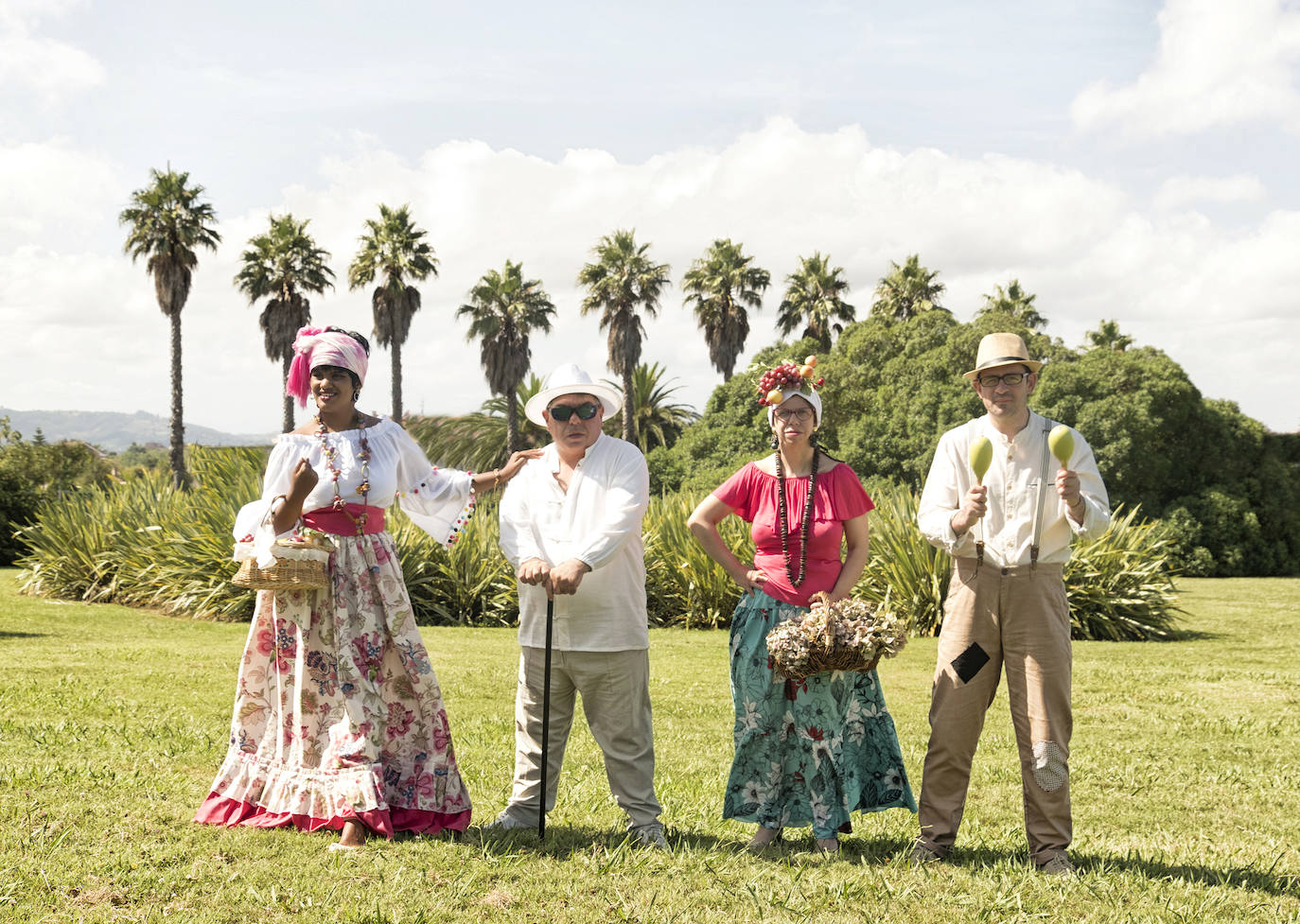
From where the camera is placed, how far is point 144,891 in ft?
14.0

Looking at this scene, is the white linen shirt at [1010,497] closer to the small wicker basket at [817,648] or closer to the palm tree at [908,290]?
the small wicker basket at [817,648]

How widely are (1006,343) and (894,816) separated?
252 cm

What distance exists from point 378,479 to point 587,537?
3.20ft

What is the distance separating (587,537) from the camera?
482 cm

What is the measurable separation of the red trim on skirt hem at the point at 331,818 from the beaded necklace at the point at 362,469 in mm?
1202

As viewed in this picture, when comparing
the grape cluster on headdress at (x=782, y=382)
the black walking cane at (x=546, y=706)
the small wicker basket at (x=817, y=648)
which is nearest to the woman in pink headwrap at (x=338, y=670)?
the black walking cane at (x=546, y=706)

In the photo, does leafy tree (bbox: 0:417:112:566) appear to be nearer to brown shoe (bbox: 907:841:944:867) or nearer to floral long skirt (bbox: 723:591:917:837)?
floral long skirt (bbox: 723:591:917:837)

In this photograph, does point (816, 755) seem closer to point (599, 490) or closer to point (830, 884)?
point (830, 884)

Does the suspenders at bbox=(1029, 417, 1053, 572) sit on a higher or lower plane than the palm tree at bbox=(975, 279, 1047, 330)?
lower

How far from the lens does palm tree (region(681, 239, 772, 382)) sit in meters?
45.6

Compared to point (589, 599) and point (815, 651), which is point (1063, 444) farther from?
point (589, 599)

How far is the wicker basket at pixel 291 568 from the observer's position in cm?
473

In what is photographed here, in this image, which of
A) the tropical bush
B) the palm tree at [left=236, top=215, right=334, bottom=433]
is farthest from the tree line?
the tropical bush

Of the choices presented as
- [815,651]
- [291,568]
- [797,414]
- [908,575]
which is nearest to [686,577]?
[908,575]
